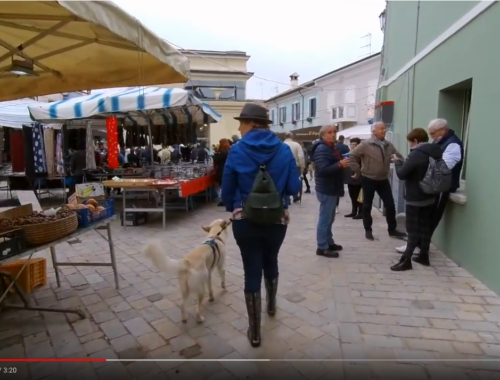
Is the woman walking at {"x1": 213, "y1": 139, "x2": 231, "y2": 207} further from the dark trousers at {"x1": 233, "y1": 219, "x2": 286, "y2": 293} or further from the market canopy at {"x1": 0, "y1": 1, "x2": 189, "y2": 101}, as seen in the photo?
the dark trousers at {"x1": 233, "y1": 219, "x2": 286, "y2": 293}

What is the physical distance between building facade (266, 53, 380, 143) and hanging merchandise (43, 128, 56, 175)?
15430 mm

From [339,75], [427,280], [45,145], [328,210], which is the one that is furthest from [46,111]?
[339,75]

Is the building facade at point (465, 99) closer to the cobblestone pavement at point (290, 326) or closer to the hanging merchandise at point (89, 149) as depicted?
the cobblestone pavement at point (290, 326)

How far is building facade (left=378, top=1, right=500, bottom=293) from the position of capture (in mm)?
3523

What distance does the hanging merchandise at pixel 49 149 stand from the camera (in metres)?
7.75

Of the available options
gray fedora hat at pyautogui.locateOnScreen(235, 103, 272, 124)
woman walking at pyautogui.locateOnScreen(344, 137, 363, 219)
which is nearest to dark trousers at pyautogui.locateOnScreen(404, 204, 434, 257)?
gray fedora hat at pyautogui.locateOnScreen(235, 103, 272, 124)

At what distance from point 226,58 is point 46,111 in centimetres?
1999

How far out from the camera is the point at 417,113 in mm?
5988

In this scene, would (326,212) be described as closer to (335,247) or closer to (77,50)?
(335,247)

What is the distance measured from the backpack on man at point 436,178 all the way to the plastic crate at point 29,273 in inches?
167

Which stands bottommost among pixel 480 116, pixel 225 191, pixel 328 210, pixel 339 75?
pixel 328 210

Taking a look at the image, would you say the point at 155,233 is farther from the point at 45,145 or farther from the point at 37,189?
the point at 37,189

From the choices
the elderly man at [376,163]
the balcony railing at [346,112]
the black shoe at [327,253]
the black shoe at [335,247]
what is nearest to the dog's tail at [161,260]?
the black shoe at [327,253]

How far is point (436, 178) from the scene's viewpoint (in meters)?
3.86
